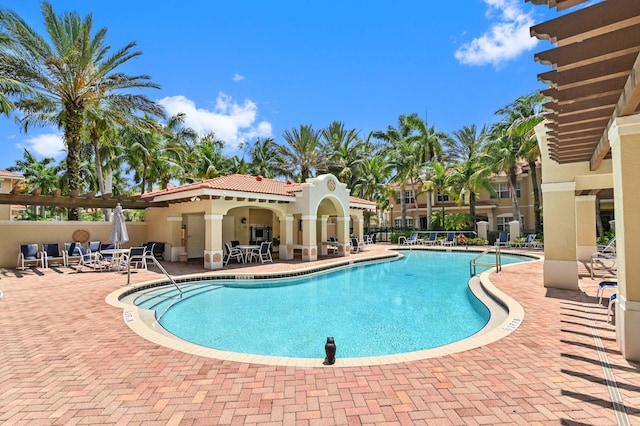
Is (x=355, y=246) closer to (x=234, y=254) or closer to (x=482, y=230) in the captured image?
(x=234, y=254)

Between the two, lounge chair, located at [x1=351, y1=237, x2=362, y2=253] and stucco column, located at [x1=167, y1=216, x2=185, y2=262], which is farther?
lounge chair, located at [x1=351, y1=237, x2=362, y2=253]

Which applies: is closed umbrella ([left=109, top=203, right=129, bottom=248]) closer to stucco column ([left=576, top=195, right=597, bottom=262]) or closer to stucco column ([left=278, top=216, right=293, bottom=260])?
stucco column ([left=278, top=216, right=293, bottom=260])

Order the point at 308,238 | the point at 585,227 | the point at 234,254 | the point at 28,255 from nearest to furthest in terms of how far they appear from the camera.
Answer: the point at 585,227 < the point at 28,255 < the point at 234,254 < the point at 308,238

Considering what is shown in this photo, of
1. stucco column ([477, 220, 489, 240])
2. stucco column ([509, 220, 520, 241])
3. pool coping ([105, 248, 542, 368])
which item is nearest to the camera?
pool coping ([105, 248, 542, 368])

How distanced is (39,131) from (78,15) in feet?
23.5

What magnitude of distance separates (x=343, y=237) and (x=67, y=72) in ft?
57.4

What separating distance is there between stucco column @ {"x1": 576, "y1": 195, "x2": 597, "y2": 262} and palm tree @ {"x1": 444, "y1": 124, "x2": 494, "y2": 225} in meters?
13.4

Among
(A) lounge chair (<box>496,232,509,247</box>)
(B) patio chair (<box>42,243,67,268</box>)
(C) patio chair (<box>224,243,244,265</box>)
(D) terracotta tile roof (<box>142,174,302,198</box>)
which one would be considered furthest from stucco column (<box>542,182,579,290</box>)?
(B) patio chair (<box>42,243,67,268</box>)

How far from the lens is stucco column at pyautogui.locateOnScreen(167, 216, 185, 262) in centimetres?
1897

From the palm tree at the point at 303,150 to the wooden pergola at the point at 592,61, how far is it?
28025 millimetres

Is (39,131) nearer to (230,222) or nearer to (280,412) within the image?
(230,222)

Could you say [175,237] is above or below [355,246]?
above

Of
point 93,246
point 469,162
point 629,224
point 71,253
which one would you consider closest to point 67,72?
point 93,246

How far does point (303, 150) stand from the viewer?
108 feet
